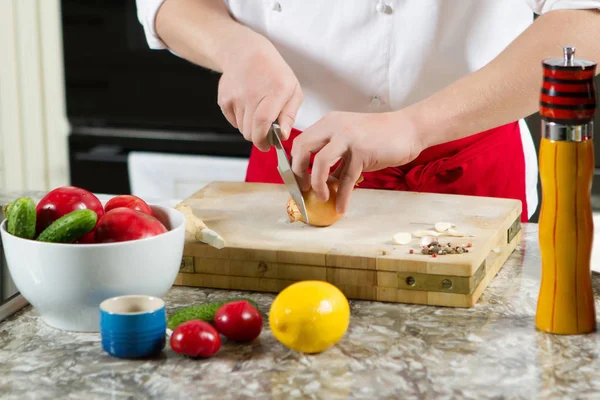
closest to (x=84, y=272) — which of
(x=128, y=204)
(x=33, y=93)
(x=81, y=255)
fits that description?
(x=81, y=255)

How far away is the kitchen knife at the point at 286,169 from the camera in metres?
1.16

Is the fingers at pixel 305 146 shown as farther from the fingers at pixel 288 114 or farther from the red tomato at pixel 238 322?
the red tomato at pixel 238 322

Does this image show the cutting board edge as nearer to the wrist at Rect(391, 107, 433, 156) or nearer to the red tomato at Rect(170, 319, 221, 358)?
the wrist at Rect(391, 107, 433, 156)

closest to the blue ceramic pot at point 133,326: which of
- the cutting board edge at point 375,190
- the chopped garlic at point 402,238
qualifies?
the chopped garlic at point 402,238

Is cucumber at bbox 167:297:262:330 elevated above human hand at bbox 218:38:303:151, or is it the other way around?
human hand at bbox 218:38:303:151

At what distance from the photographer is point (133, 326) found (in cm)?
85

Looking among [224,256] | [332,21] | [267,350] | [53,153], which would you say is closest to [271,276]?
[224,256]

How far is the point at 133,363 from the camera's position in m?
0.86

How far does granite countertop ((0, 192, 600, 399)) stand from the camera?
0.80 metres

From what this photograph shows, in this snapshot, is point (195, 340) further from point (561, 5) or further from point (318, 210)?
point (561, 5)

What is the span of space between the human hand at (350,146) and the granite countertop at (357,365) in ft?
0.73

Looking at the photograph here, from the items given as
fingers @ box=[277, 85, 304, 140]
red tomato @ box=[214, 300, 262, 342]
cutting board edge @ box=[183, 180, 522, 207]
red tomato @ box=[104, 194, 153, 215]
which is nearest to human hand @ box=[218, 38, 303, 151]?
fingers @ box=[277, 85, 304, 140]

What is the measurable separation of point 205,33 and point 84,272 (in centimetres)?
62

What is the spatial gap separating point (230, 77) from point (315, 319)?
1.76 ft
